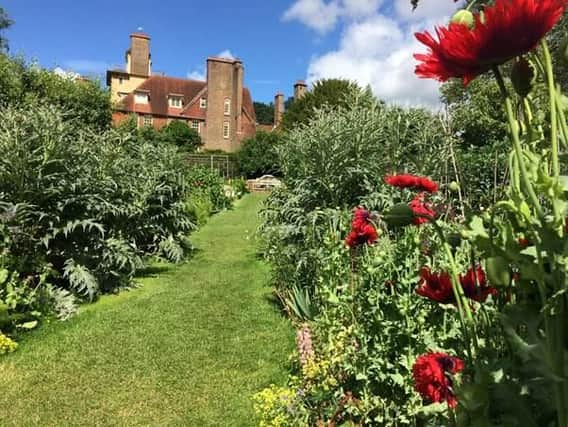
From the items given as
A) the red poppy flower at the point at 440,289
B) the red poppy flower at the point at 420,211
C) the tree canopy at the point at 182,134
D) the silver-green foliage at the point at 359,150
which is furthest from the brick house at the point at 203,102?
the red poppy flower at the point at 440,289

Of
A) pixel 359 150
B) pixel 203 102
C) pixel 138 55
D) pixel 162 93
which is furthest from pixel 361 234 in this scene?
pixel 138 55

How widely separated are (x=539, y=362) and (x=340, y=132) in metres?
4.52

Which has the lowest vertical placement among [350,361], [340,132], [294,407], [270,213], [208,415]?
[208,415]

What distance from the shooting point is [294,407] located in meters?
2.63

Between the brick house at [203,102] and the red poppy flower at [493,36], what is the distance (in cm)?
4063

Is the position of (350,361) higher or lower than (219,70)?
lower

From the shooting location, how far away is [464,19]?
708 millimetres

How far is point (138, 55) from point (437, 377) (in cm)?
4642

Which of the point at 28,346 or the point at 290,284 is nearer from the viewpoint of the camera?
the point at 28,346

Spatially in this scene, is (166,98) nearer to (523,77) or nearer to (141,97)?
(141,97)

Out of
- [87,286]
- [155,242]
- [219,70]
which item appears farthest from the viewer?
[219,70]

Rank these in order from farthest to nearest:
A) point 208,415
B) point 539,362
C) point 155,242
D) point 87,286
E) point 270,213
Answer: point 155,242 < point 270,213 < point 87,286 < point 208,415 < point 539,362

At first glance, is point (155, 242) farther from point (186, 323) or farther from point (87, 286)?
point (186, 323)

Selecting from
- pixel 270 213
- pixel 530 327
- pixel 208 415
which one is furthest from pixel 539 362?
pixel 270 213
